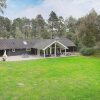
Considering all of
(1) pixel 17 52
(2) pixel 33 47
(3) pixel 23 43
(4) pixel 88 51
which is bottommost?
(4) pixel 88 51

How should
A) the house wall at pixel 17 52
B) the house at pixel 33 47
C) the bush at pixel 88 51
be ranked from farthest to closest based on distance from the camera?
the house wall at pixel 17 52
the house at pixel 33 47
the bush at pixel 88 51

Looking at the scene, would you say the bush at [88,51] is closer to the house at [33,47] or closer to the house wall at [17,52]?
the house at [33,47]

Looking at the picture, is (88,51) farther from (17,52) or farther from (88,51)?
(17,52)

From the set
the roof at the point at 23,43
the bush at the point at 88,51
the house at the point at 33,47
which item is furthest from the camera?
the roof at the point at 23,43

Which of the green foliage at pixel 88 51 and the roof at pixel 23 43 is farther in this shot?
the roof at pixel 23 43

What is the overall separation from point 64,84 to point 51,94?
294 cm

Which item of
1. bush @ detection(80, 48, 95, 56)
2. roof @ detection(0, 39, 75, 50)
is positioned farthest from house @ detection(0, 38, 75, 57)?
bush @ detection(80, 48, 95, 56)

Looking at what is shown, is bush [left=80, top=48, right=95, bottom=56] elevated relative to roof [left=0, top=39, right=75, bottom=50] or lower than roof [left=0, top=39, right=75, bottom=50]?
lower

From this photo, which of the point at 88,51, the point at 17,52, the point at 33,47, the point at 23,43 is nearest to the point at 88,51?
the point at 88,51

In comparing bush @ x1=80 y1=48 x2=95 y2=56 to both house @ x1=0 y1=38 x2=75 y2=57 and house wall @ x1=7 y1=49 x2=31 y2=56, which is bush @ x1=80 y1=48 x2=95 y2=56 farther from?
house wall @ x1=7 y1=49 x2=31 y2=56

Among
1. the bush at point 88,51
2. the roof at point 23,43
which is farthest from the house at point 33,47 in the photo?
the bush at point 88,51

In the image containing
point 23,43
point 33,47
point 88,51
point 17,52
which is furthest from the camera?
point 23,43

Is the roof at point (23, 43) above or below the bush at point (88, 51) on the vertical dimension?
above

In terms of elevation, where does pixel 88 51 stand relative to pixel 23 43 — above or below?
below
